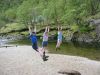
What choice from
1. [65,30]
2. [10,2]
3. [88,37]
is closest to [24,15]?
[65,30]

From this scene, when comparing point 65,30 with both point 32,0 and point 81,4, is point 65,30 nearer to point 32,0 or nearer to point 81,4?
point 81,4

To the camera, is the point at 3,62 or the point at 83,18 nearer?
the point at 3,62

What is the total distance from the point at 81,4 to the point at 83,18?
6505 mm

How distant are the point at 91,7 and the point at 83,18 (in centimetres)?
663

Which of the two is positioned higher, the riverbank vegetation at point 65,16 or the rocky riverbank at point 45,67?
the riverbank vegetation at point 65,16

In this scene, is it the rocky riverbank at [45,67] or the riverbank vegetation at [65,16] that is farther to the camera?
the riverbank vegetation at [65,16]

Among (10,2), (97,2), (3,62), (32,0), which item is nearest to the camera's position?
(3,62)

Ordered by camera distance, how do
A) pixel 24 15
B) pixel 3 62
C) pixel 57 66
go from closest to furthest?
1. pixel 57 66
2. pixel 3 62
3. pixel 24 15

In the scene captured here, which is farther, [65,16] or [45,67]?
[65,16]

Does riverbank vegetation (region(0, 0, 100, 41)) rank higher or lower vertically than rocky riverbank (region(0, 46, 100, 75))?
higher

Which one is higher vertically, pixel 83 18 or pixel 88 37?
pixel 83 18

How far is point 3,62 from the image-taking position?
33.0 metres

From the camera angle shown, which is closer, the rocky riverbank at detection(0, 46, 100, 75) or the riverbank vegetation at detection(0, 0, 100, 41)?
the rocky riverbank at detection(0, 46, 100, 75)

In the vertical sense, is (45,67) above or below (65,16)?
below
